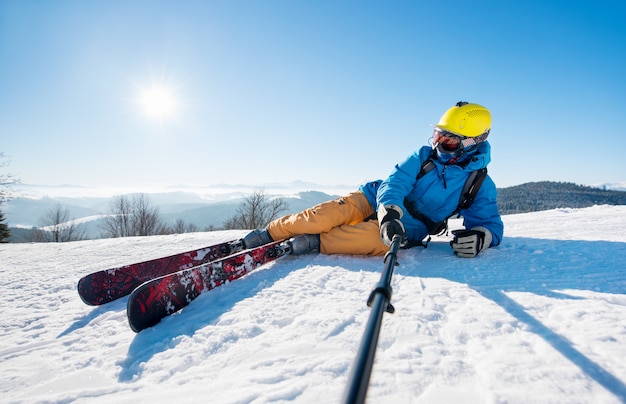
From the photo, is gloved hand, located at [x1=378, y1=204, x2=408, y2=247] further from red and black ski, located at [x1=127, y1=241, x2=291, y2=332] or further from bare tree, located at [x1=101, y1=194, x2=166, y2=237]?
bare tree, located at [x1=101, y1=194, x2=166, y2=237]

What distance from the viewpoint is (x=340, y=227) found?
142 inches

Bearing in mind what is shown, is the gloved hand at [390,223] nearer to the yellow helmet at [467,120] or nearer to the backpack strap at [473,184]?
the backpack strap at [473,184]

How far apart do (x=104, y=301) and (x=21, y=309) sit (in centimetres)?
74

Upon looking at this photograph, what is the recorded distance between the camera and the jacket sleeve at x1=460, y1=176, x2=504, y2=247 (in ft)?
11.1

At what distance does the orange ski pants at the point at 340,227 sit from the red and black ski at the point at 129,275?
861mm

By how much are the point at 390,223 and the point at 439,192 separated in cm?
106

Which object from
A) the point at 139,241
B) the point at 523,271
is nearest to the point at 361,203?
the point at 523,271

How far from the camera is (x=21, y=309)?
257 centimetres

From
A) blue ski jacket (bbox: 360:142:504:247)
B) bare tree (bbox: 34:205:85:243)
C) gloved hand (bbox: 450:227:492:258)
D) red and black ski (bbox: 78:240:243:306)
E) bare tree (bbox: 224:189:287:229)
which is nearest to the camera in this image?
red and black ski (bbox: 78:240:243:306)

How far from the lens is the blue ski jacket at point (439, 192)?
10.8ft

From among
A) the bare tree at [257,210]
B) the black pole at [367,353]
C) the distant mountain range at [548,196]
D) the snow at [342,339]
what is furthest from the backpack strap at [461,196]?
the distant mountain range at [548,196]

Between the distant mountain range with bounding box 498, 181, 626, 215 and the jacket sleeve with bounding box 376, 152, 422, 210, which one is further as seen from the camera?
the distant mountain range with bounding box 498, 181, 626, 215

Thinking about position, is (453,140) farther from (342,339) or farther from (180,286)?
(180,286)

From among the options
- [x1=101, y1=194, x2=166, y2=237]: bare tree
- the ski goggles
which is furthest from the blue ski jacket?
[x1=101, y1=194, x2=166, y2=237]: bare tree
